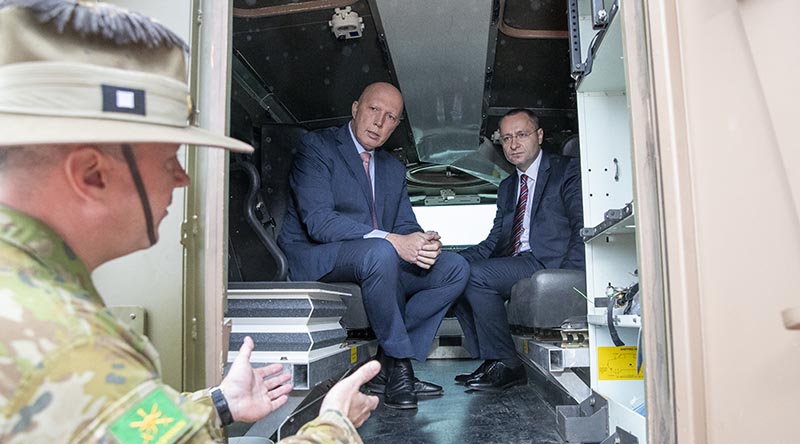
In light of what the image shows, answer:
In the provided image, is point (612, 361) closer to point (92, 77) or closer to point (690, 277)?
point (690, 277)

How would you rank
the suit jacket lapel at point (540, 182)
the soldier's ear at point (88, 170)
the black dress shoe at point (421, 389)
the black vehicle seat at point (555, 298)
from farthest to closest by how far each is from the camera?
the suit jacket lapel at point (540, 182), the black dress shoe at point (421, 389), the black vehicle seat at point (555, 298), the soldier's ear at point (88, 170)

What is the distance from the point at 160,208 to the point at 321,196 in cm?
278

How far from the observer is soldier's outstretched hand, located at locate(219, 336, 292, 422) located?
4.28 ft

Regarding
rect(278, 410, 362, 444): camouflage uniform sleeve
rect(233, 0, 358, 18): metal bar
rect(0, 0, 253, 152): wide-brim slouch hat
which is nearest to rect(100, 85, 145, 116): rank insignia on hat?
rect(0, 0, 253, 152): wide-brim slouch hat

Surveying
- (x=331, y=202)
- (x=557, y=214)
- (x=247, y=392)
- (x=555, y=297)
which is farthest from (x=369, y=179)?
(x=247, y=392)

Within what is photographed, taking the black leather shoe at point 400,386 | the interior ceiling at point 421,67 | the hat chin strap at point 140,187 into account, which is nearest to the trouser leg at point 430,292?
the black leather shoe at point 400,386

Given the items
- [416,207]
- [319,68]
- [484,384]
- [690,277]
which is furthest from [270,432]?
[416,207]

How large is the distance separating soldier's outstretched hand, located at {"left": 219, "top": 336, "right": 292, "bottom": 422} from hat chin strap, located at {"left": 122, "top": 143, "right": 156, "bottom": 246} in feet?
1.44

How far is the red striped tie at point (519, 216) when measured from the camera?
14.3 feet

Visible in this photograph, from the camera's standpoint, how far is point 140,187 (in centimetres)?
92

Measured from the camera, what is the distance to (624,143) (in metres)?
2.71

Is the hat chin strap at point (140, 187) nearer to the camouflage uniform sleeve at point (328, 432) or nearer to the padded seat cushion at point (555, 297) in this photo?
the camouflage uniform sleeve at point (328, 432)

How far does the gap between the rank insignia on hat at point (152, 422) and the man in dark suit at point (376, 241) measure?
253 centimetres

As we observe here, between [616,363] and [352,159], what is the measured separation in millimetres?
1961
